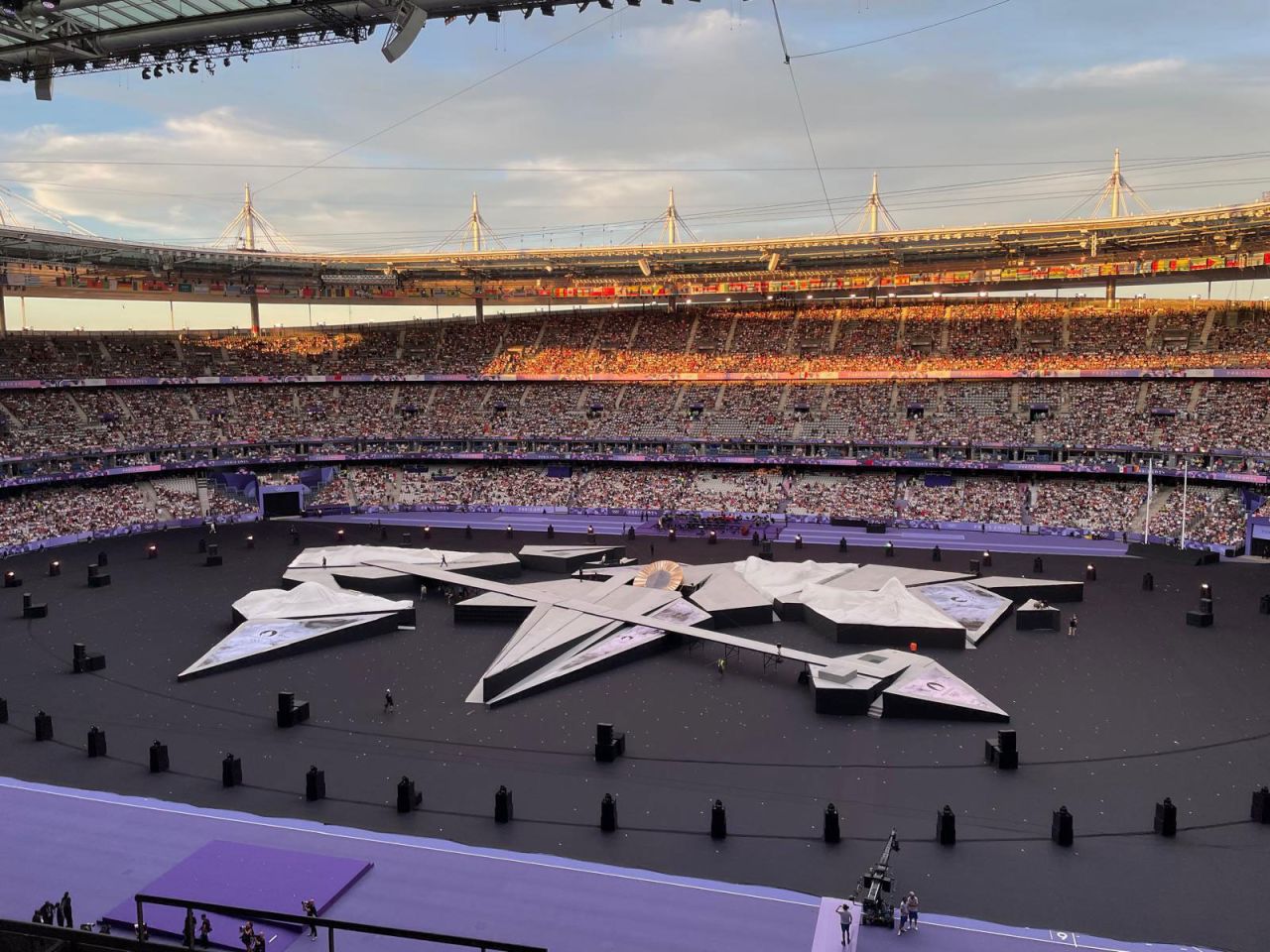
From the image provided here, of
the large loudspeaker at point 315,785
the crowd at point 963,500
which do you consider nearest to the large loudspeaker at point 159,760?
the large loudspeaker at point 315,785

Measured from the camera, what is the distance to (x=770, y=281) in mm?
67562

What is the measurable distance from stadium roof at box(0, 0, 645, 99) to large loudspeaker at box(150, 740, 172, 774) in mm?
14532

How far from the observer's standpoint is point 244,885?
1504 cm

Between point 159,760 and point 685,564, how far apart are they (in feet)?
79.9

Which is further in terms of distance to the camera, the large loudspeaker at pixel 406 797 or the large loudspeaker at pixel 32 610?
the large loudspeaker at pixel 32 610

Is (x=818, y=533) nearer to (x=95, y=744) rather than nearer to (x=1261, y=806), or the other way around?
(x=1261, y=806)

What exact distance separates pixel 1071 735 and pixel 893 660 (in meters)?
5.33

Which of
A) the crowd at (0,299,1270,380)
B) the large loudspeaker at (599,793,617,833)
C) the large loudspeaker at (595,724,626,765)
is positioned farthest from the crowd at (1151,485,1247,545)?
the large loudspeaker at (599,793,617,833)

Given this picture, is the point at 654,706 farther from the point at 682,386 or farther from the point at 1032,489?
the point at 682,386

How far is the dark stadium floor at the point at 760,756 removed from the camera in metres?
16.0

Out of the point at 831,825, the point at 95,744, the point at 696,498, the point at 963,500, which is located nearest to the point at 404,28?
the point at 831,825

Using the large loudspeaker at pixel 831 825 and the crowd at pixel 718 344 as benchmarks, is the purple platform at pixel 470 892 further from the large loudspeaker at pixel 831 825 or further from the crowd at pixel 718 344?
the crowd at pixel 718 344

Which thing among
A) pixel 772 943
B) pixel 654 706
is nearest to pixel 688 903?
pixel 772 943

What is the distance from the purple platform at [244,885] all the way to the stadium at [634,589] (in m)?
0.09
